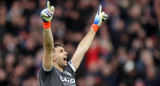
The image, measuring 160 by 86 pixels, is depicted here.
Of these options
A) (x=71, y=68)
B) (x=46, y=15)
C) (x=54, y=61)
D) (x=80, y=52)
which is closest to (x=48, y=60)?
(x=54, y=61)

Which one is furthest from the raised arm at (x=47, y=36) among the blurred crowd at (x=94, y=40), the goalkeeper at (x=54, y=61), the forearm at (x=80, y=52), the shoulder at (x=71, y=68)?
the blurred crowd at (x=94, y=40)

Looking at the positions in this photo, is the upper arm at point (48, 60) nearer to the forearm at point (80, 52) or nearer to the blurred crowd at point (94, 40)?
the forearm at point (80, 52)

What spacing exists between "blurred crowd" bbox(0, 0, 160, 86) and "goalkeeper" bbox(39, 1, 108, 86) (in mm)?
4496

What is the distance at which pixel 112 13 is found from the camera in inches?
591

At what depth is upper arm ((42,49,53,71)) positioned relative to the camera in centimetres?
697

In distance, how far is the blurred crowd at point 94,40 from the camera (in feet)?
42.5

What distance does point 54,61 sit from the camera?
7613 millimetres

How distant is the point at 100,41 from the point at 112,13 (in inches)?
52.4

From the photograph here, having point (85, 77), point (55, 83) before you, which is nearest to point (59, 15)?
point (85, 77)

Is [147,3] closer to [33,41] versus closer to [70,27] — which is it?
[70,27]

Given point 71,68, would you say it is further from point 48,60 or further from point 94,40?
point 94,40

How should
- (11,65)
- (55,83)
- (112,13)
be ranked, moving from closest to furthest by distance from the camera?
1. (55,83)
2. (11,65)
3. (112,13)

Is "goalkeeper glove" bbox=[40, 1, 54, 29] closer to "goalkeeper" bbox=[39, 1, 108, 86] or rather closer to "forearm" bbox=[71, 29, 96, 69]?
"goalkeeper" bbox=[39, 1, 108, 86]

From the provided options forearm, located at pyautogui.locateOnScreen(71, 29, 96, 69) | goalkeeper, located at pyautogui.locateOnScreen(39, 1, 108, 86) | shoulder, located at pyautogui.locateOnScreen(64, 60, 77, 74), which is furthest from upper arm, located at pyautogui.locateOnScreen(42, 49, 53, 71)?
Answer: forearm, located at pyautogui.locateOnScreen(71, 29, 96, 69)
